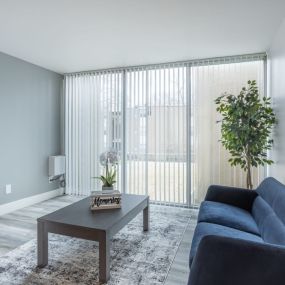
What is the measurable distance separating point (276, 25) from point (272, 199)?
2.07 meters

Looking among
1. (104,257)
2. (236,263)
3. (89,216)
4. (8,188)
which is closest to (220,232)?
(236,263)

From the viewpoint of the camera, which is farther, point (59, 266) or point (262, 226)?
point (59, 266)

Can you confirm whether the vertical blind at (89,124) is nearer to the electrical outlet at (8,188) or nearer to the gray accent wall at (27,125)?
the gray accent wall at (27,125)

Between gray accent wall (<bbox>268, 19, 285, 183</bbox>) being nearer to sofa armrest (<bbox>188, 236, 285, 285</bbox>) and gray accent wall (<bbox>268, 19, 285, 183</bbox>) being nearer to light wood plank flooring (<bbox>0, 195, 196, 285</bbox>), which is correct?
light wood plank flooring (<bbox>0, 195, 196, 285</bbox>)

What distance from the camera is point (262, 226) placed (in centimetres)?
208

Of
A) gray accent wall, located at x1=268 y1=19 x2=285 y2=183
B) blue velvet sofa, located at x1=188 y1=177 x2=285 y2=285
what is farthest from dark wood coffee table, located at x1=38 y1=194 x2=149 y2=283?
gray accent wall, located at x1=268 y1=19 x2=285 y2=183

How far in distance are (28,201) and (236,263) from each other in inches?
152

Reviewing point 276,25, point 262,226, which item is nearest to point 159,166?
point 262,226

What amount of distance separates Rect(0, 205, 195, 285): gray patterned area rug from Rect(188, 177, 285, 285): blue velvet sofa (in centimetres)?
60

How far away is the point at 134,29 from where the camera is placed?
2.96 metres

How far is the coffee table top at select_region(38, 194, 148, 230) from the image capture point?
2143 millimetres

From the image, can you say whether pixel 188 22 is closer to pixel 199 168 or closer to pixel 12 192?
pixel 199 168

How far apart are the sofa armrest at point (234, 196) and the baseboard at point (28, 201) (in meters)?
3.06

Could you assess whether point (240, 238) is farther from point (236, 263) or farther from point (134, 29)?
point (134, 29)
